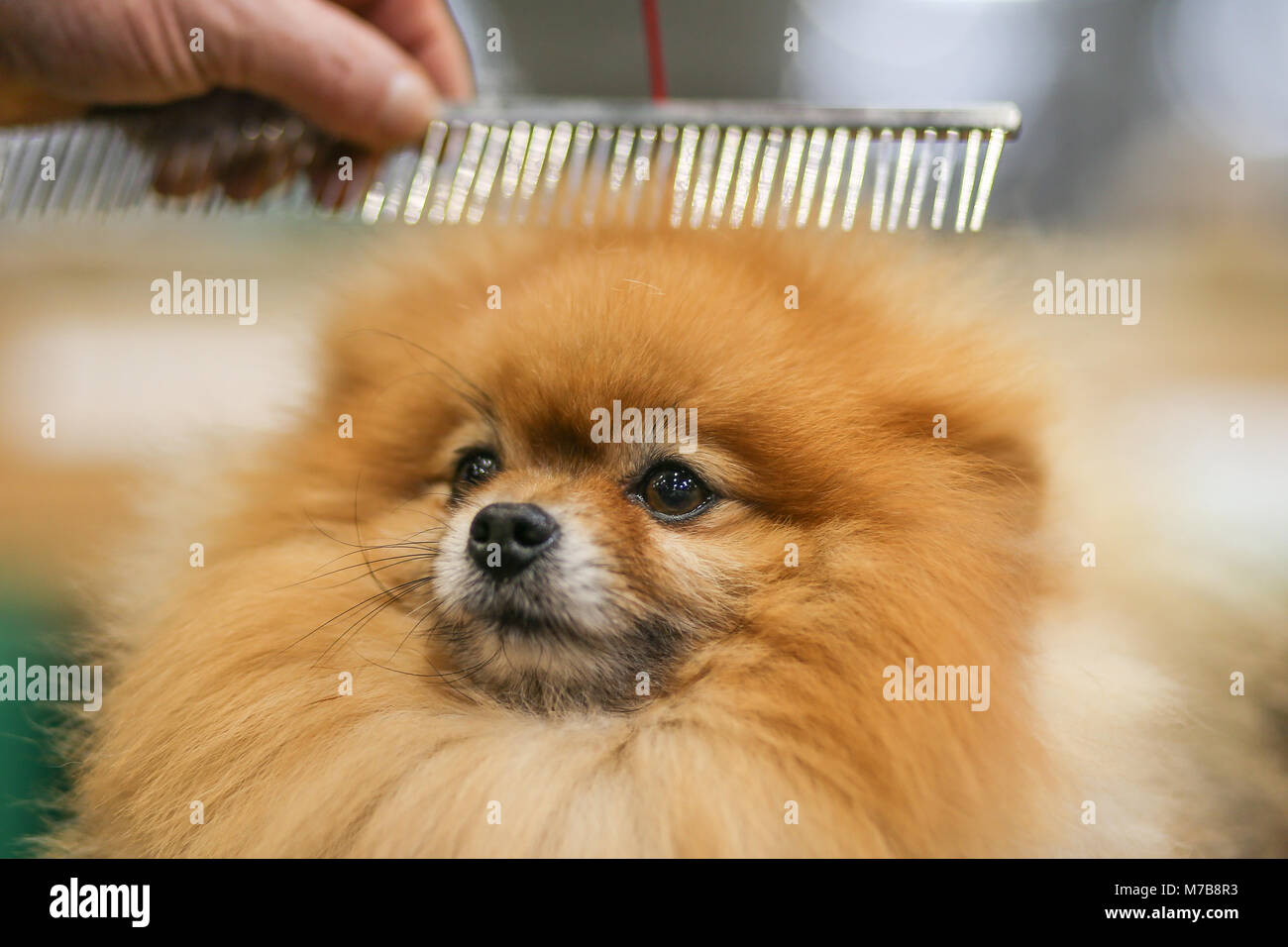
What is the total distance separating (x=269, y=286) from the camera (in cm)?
123

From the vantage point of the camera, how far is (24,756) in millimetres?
1104

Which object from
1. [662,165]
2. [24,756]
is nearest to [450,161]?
[662,165]

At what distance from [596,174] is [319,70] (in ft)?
1.15

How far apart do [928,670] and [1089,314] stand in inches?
26.7

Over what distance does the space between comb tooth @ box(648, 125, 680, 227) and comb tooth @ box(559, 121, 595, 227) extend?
0.08 m

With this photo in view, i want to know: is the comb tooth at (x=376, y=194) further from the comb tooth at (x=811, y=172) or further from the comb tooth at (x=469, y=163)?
the comb tooth at (x=811, y=172)

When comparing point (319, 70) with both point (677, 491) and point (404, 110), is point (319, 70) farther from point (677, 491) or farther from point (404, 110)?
point (677, 491)

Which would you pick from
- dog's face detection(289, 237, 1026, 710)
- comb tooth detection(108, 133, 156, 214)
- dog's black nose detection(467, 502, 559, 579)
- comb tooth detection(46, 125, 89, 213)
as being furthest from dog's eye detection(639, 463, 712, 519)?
comb tooth detection(46, 125, 89, 213)

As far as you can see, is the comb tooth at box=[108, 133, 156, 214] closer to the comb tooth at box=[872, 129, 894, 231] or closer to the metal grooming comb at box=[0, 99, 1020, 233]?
the metal grooming comb at box=[0, 99, 1020, 233]

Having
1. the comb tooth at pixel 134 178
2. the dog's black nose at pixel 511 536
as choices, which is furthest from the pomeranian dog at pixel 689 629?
the comb tooth at pixel 134 178

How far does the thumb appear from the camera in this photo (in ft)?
3.13

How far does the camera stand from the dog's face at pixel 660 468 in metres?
0.85

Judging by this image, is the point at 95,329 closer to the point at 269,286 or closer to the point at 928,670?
the point at 269,286
